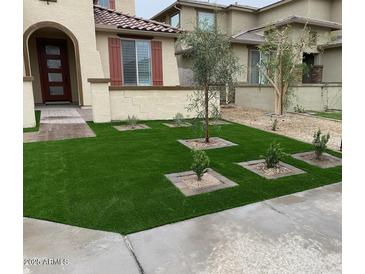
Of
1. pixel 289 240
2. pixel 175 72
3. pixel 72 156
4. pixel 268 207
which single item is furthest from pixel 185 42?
pixel 175 72

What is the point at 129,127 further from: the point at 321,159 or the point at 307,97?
the point at 307,97

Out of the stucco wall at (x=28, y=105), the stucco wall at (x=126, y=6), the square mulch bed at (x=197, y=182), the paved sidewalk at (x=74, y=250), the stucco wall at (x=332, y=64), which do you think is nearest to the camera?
the paved sidewalk at (x=74, y=250)

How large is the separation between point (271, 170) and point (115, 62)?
32.1 ft

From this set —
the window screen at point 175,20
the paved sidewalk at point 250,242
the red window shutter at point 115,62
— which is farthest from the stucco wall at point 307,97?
the paved sidewalk at point 250,242

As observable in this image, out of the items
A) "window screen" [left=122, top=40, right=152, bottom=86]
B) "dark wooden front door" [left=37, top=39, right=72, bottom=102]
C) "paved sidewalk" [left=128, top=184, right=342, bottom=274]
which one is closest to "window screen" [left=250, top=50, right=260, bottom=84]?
"window screen" [left=122, top=40, right=152, bottom=86]

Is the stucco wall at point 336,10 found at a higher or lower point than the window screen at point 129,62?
higher

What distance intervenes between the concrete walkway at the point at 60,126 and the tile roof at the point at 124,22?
4.25 meters

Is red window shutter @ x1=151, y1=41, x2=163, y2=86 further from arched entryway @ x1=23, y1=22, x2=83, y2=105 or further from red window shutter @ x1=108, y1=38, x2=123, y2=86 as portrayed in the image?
arched entryway @ x1=23, y1=22, x2=83, y2=105

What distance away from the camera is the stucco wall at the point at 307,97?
14.3 meters

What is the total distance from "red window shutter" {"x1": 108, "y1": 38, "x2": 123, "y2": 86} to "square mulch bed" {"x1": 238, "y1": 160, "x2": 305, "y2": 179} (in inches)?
352

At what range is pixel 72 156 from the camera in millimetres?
6016

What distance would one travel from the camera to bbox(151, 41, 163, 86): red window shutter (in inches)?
530

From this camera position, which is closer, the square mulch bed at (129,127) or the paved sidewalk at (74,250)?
the paved sidewalk at (74,250)

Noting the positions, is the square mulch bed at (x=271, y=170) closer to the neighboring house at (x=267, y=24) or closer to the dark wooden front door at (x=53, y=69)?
the neighboring house at (x=267, y=24)
